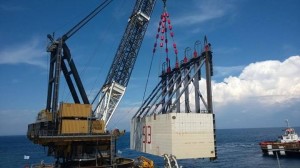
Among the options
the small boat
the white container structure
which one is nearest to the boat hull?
the small boat

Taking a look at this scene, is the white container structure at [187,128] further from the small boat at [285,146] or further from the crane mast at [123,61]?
the small boat at [285,146]

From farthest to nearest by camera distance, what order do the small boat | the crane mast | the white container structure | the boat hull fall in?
the small boat, the boat hull, the crane mast, the white container structure

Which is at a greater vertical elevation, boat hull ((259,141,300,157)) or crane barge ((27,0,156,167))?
crane barge ((27,0,156,167))

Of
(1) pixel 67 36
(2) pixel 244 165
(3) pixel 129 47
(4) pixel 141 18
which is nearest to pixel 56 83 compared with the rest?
(1) pixel 67 36

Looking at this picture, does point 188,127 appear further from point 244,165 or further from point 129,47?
point 244,165

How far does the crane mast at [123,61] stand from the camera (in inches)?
2506

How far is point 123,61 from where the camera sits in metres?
64.7

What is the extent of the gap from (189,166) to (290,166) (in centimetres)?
2807

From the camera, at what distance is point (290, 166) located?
3073 inches

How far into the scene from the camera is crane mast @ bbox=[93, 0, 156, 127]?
63.7 meters

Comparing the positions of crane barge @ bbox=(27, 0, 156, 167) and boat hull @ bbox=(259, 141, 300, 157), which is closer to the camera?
crane barge @ bbox=(27, 0, 156, 167)

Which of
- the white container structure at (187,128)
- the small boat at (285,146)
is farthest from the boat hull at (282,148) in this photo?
the white container structure at (187,128)

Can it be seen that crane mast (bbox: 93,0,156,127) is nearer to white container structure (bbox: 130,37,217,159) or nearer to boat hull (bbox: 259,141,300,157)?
white container structure (bbox: 130,37,217,159)

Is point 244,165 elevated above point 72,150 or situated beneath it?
situated beneath
